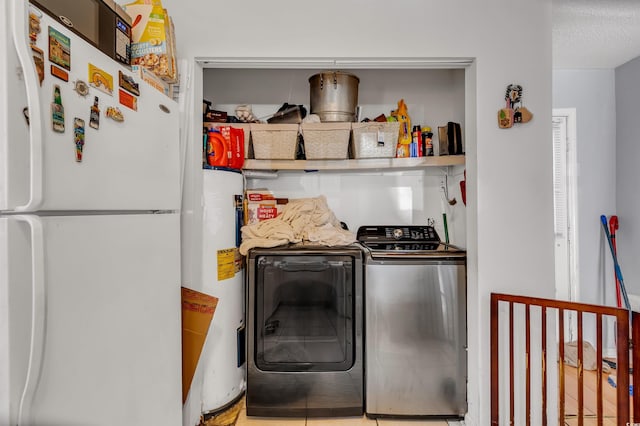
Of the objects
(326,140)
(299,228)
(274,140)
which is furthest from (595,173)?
(274,140)

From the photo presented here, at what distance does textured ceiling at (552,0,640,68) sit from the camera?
208 cm

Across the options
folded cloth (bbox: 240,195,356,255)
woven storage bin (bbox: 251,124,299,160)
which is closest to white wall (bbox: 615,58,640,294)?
folded cloth (bbox: 240,195,356,255)

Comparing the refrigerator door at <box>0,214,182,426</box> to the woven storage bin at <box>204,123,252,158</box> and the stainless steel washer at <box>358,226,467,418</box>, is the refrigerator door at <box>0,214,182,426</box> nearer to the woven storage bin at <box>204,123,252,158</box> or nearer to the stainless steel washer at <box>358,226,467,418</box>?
the woven storage bin at <box>204,123,252,158</box>

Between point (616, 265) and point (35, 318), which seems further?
point (616, 265)

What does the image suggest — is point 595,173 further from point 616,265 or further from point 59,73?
point 59,73

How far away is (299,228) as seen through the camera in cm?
223

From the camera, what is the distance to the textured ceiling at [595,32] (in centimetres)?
208

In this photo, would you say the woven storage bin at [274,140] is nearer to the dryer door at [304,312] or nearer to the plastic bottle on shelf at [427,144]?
the dryer door at [304,312]

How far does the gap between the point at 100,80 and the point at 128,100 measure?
13 centimetres

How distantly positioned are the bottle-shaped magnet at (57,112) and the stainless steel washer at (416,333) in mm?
1584

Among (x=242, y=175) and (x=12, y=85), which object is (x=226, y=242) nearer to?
(x=242, y=175)

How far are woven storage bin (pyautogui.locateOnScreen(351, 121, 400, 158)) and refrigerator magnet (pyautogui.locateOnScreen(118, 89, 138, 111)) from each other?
52.5 inches

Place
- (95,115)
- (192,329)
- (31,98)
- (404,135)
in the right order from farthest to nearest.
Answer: (404,135) → (192,329) → (95,115) → (31,98)

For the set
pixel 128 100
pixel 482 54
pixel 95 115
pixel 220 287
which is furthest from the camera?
pixel 220 287
